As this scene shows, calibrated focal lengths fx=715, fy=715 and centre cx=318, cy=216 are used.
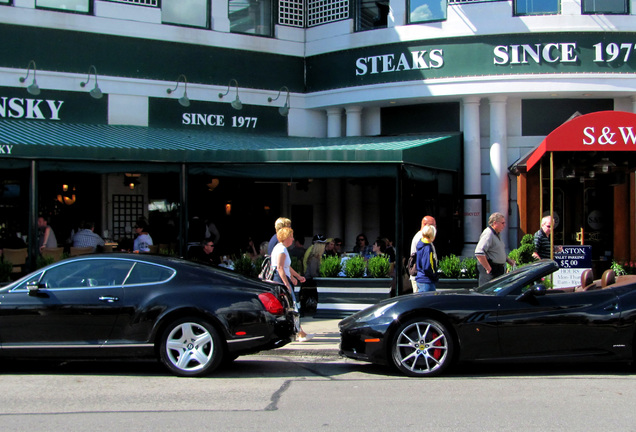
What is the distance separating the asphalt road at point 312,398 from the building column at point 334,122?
9.03 meters

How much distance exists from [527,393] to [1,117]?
37.3ft

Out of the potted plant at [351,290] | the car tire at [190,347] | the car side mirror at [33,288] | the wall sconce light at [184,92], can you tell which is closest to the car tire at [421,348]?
the car tire at [190,347]

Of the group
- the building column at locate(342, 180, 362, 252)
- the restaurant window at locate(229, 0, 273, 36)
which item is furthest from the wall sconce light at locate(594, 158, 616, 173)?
the restaurant window at locate(229, 0, 273, 36)

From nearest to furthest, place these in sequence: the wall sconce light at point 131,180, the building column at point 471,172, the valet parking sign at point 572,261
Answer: the valet parking sign at point 572,261, the building column at point 471,172, the wall sconce light at point 131,180

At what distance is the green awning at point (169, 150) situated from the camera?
38.5 ft

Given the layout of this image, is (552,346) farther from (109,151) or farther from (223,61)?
(223,61)

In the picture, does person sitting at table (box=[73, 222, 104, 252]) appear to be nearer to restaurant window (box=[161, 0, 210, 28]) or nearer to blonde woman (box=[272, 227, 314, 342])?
restaurant window (box=[161, 0, 210, 28])

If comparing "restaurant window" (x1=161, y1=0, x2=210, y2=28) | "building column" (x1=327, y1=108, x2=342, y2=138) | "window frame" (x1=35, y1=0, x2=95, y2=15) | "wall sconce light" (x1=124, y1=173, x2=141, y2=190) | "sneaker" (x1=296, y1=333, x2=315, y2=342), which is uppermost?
"restaurant window" (x1=161, y1=0, x2=210, y2=28)

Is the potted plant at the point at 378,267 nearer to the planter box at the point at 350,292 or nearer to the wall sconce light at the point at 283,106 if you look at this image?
the planter box at the point at 350,292

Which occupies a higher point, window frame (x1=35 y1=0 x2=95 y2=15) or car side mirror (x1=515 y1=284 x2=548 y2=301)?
window frame (x1=35 y1=0 x2=95 y2=15)

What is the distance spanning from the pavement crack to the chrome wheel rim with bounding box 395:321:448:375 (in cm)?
119

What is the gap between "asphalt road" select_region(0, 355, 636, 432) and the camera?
5637mm

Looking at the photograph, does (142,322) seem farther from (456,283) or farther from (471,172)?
(471,172)

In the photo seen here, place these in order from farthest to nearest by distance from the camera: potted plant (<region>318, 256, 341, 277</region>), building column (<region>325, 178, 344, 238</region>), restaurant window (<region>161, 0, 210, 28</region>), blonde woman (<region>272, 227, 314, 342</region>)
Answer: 1. building column (<region>325, 178, 344, 238</region>)
2. restaurant window (<region>161, 0, 210, 28</region>)
3. potted plant (<region>318, 256, 341, 277</region>)
4. blonde woman (<region>272, 227, 314, 342</region>)
